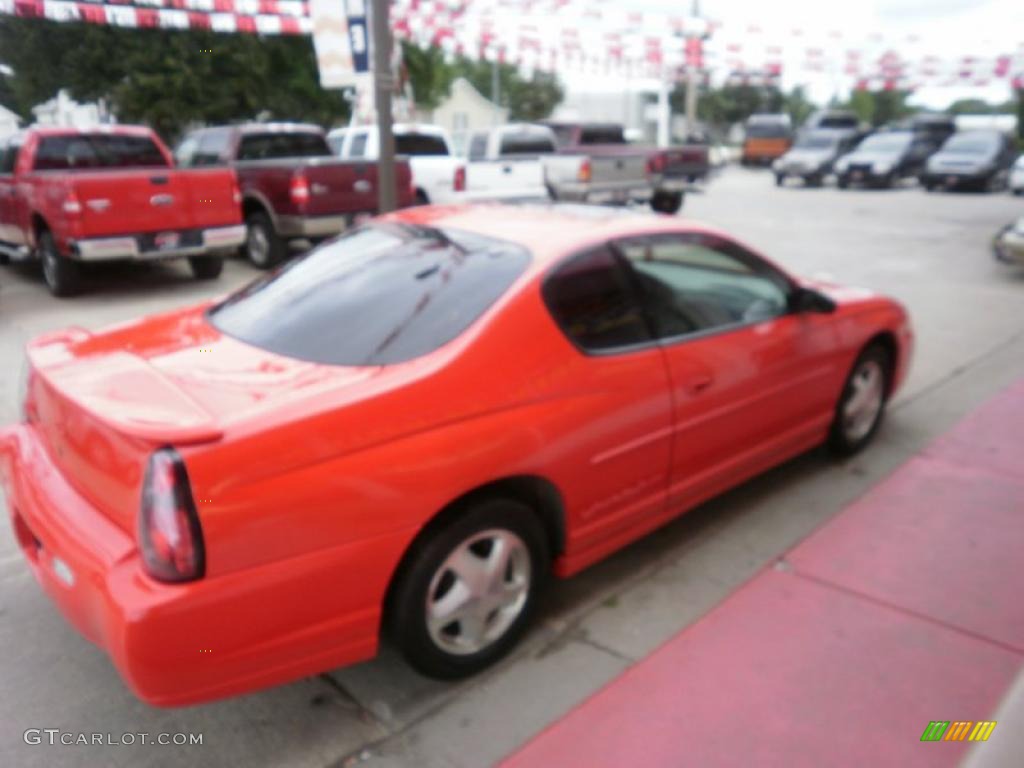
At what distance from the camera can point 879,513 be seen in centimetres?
405

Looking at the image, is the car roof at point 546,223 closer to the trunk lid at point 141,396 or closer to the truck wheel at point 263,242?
the trunk lid at point 141,396

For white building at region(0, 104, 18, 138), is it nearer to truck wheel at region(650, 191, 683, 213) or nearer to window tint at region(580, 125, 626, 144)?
window tint at region(580, 125, 626, 144)

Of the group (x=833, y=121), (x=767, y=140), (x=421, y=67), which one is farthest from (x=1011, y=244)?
(x=767, y=140)

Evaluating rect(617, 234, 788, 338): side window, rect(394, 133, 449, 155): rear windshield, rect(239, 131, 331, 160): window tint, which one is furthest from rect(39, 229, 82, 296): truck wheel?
rect(617, 234, 788, 338): side window

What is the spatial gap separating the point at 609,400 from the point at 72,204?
7.06m

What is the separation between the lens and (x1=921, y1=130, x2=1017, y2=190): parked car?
21.5 metres

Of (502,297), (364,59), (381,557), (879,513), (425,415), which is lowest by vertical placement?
(879,513)

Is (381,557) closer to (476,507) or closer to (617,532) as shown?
(476,507)

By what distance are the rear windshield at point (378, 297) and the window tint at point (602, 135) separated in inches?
545

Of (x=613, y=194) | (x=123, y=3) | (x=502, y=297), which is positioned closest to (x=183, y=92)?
(x=123, y=3)

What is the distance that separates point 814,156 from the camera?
24438 millimetres

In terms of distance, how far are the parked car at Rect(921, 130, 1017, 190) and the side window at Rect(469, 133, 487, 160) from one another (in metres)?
13.5

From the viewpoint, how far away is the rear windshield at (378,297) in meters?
2.76

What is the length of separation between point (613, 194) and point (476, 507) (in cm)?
1222
